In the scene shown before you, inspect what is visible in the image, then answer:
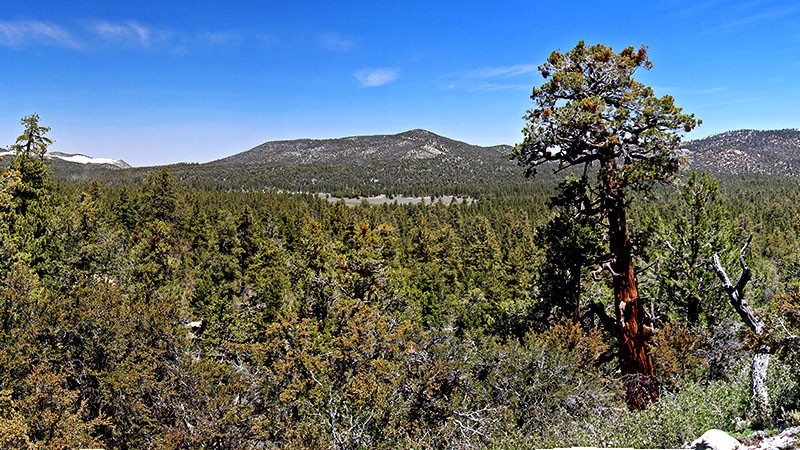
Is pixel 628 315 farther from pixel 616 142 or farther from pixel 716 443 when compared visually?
pixel 716 443

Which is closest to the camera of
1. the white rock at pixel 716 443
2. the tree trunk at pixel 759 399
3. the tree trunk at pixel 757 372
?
the white rock at pixel 716 443

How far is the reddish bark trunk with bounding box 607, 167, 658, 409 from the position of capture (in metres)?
13.2

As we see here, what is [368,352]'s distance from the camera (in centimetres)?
1446

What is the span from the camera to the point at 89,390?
18.0 metres

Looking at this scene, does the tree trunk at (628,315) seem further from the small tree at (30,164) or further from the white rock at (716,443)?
the small tree at (30,164)

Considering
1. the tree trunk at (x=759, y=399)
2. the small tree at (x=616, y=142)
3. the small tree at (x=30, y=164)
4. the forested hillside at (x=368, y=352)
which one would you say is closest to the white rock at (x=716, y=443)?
the forested hillside at (x=368, y=352)

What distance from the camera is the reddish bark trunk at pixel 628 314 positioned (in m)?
13.2

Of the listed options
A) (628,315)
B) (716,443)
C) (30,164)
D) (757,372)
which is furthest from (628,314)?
(30,164)

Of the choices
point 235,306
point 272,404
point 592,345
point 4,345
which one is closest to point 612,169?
point 592,345

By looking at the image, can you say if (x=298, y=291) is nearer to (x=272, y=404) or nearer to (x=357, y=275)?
(x=357, y=275)

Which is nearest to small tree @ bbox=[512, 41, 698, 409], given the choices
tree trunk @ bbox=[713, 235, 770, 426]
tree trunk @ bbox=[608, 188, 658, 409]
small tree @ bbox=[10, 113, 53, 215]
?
tree trunk @ bbox=[608, 188, 658, 409]

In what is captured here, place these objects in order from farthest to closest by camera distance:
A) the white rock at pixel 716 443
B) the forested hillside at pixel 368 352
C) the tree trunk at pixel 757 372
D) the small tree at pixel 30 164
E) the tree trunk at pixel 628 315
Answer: the small tree at pixel 30 164, the tree trunk at pixel 628 315, the forested hillside at pixel 368 352, the tree trunk at pixel 757 372, the white rock at pixel 716 443

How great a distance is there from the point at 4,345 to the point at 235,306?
1628 centimetres

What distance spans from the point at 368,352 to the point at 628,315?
7642mm
